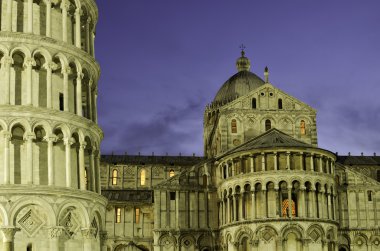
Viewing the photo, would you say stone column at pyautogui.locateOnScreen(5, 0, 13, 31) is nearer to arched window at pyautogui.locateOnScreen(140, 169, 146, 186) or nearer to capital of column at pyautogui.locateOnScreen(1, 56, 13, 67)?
capital of column at pyautogui.locateOnScreen(1, 56, 13, 67)

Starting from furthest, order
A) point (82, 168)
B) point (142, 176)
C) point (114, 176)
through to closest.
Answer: point (142, 176) < point (114, 176) < point (82, 168)

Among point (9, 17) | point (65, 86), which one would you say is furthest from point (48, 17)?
point (65, 86)

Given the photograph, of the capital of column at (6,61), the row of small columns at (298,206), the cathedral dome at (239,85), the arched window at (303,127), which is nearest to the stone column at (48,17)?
the capital of column at (6,61)

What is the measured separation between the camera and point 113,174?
3221 inches

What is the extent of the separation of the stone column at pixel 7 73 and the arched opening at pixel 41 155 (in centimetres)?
236

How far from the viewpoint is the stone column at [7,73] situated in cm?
3697

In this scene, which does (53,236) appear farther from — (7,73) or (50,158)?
(7,73)

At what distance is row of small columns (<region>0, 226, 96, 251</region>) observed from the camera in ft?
113

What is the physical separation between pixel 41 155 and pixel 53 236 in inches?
184

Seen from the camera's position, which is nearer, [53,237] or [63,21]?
[53,237]

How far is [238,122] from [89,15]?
30309 mm

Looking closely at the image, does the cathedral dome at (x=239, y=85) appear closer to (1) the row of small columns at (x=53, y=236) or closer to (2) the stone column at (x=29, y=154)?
(1) the row of small columns at (x=53, y=236)

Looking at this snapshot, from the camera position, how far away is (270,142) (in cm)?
6253

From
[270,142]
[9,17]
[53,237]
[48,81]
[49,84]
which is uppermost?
[9,17]
